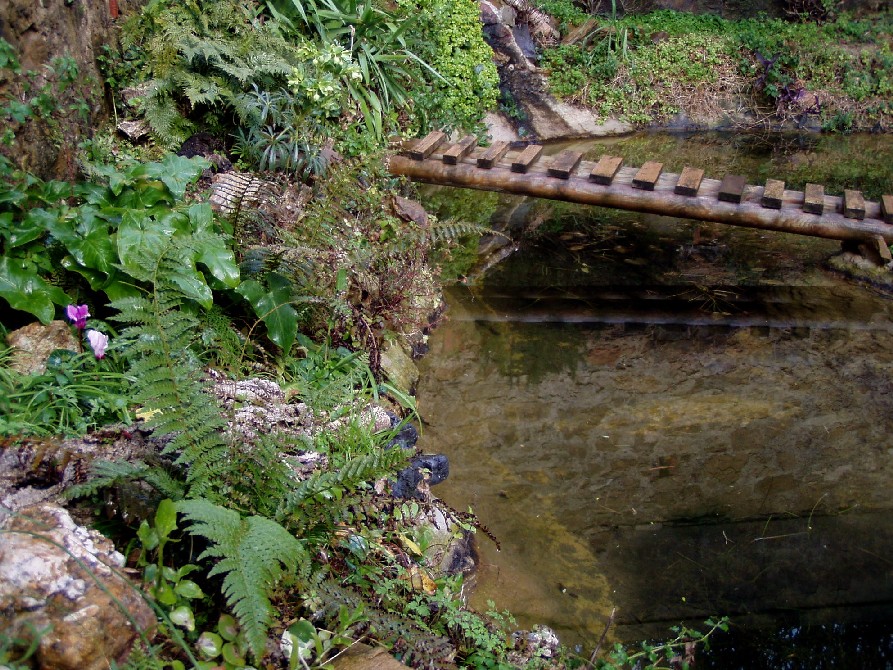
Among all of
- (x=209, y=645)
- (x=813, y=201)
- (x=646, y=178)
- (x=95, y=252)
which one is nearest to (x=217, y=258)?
(x=95, y=252)

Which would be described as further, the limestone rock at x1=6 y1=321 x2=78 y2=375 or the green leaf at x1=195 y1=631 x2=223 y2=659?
the limestone rock at x1=6 y1=321 x2=78 y2=375

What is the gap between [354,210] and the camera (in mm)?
4859

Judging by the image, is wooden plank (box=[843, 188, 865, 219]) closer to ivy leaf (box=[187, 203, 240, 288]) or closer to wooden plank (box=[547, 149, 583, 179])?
wooden plank (box=[547, 149, 583, 179])

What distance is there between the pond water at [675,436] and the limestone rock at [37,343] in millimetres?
1692

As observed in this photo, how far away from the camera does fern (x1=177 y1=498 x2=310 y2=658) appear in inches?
66.6

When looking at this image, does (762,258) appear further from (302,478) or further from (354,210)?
(302,478)

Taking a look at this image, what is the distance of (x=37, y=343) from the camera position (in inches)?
106

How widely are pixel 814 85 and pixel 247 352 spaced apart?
26.7 ft

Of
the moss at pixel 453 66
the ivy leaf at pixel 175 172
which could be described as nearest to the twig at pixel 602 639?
A: the ivy leaf at pixel 175 172

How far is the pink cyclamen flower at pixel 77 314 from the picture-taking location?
8.76 feet

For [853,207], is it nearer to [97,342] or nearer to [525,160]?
[525,160]

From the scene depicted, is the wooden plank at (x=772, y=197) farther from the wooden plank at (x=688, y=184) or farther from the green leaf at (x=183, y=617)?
the green leaf at (x=183, y=617)

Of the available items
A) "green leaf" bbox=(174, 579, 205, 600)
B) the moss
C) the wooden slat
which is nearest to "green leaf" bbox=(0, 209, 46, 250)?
"green leaf" bbox=(174, 579, 205, 600)

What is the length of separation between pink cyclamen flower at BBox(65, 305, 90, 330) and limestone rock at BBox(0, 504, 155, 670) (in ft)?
3.35
